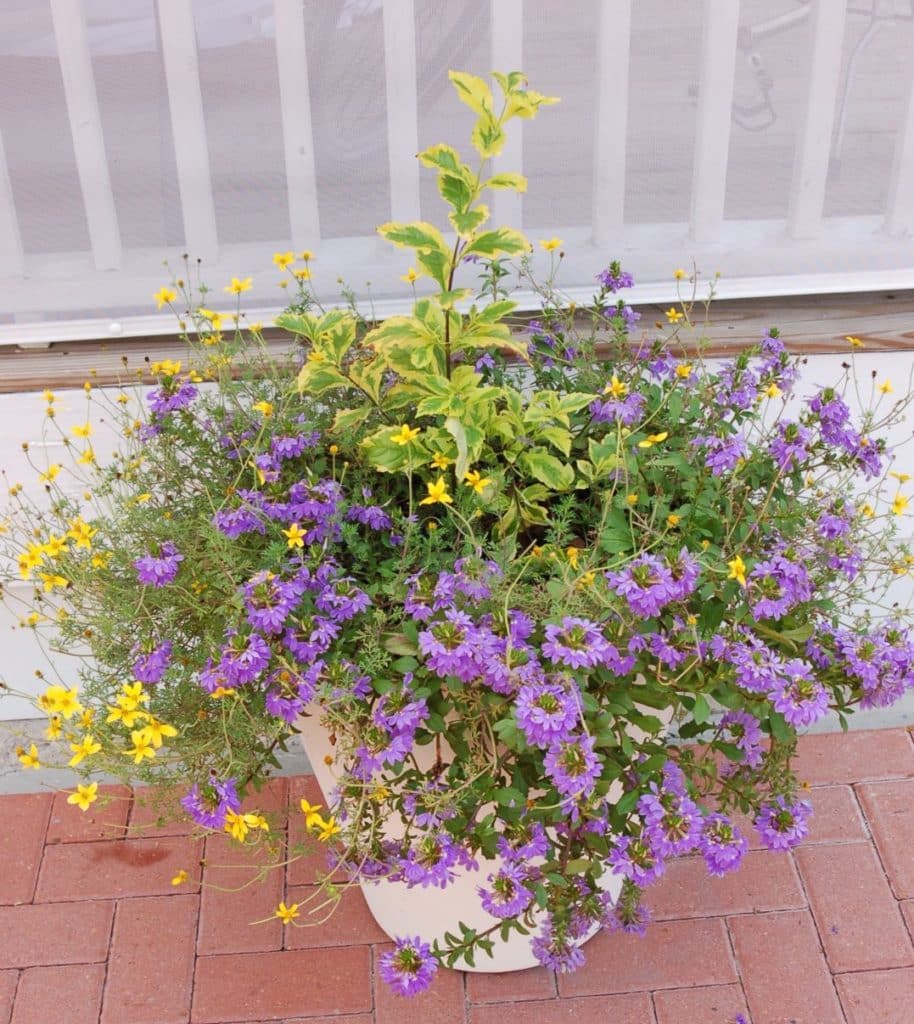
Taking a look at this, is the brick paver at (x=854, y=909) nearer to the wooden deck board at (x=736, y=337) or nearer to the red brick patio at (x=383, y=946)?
the red brick patio at (x=383, y=946)

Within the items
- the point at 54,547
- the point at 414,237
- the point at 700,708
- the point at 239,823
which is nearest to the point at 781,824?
the point at 700,708

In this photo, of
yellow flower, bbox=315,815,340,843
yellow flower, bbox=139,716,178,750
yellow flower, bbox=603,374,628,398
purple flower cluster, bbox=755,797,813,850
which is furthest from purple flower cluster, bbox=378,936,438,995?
yellow flower, bbox=603,374,628,398

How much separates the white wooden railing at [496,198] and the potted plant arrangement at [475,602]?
0.25m

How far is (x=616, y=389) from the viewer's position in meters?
Answer: 1.86

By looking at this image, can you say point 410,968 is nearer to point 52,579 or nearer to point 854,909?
point 52,579

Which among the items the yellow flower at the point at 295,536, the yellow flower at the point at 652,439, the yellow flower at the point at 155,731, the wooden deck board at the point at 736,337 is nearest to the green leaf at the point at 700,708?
the yellow flower at the point at 652,439

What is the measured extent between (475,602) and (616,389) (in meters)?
0.46

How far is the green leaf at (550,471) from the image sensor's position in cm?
182

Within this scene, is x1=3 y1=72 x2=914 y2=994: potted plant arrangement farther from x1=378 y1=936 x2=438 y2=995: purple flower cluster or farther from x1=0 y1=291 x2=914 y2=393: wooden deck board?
x1=0 y1=291 x2=914 y2=393: wooden deck board

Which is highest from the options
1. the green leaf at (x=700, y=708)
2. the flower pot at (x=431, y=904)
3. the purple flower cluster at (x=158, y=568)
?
the purple flower cluster at (x=158, y=568)

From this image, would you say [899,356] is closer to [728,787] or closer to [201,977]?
[728,787]

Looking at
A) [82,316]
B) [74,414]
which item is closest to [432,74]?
[82,316]

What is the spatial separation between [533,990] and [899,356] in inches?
60.1

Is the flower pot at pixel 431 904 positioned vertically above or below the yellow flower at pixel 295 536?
below
